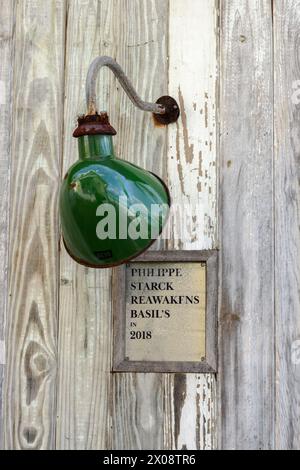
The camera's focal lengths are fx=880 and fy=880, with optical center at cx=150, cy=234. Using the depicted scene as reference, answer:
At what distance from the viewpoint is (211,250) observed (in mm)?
2078

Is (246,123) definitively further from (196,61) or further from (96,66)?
(96,66)

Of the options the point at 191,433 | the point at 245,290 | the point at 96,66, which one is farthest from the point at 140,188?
the point at 191,433

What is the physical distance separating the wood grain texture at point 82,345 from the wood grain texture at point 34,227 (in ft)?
0.08

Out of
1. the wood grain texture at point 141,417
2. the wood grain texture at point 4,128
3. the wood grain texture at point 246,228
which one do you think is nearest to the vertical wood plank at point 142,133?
the wood grain texture at point 141,417

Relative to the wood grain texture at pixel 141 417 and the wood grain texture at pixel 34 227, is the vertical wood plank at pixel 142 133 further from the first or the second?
the wood grain texture at pixel 34 227

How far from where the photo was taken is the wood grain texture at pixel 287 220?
2.03m

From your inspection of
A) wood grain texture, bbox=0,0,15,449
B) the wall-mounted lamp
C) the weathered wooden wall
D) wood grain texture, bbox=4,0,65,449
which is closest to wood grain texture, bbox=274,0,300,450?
the weathered wooden wall

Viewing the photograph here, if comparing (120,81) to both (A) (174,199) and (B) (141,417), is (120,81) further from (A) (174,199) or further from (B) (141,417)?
(B) (141,417)

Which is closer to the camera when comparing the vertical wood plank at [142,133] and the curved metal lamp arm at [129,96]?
the curved metal lamp arm at [129,96]

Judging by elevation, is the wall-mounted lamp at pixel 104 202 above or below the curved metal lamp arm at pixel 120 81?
below

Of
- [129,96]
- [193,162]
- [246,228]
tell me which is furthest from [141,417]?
[129,96]

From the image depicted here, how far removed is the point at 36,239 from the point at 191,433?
1.94 feet

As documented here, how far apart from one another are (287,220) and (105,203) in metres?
0.54
